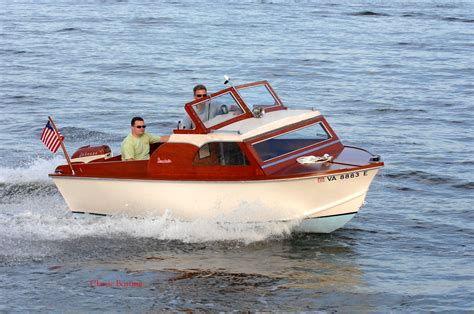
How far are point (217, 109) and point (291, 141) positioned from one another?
137 cm

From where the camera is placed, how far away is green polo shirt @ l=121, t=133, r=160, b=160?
51.4ft

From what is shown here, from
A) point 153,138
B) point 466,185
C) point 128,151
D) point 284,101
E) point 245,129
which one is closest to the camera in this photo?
point 245,129

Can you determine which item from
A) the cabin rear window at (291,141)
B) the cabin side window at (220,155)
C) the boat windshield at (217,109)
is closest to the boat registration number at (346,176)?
the cabin rear window at (291,141)

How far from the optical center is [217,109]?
15.8 metres

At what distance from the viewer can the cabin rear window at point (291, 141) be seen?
1512 centimetres

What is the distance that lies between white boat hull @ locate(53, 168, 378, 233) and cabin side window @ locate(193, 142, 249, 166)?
0.35 meters

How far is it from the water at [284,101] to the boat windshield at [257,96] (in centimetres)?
224

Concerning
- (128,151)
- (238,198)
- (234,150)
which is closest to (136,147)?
(128,151)

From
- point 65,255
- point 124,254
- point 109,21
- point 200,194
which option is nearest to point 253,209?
point 200,194

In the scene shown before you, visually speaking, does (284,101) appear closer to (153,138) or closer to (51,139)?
(153,138)

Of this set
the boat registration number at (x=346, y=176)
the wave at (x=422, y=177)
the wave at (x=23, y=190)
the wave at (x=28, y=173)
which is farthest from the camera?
the wave at (x=422, y=177)

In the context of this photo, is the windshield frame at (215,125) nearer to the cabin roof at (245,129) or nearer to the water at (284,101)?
the cabin roof at (245,129)

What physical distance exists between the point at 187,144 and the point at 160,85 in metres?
17.2

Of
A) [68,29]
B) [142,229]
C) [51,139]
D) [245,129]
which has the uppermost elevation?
[68,29]
